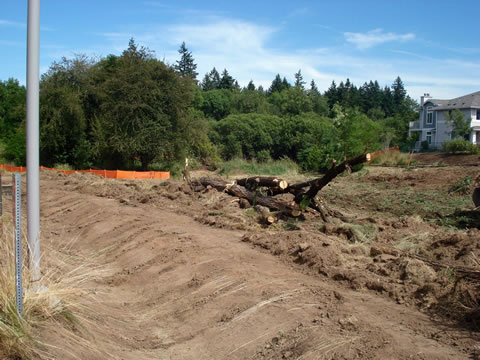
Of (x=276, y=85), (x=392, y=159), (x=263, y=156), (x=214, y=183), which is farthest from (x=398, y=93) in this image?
(x=214, y=183)

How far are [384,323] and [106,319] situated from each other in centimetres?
345

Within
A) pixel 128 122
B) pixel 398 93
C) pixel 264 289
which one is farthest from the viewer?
pixel 398 93

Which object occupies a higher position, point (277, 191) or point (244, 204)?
point (277, 191)

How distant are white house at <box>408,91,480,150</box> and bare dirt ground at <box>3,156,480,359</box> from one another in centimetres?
4801

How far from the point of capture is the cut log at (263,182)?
44.7ft

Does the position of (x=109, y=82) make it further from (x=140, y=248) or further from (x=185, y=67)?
(x=185, y=67)

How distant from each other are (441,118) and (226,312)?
200 ft

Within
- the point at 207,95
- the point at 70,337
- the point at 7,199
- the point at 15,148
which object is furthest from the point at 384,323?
the point at 207,95

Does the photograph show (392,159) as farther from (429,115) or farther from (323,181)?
(429,115)

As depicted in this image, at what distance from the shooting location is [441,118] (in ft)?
202

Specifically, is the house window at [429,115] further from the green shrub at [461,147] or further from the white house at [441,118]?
the green shrub at [461,147]

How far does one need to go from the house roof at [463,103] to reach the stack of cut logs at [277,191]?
5014 centimetres

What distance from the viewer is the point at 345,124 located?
35781mm

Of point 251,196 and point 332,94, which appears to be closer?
point 251,196
